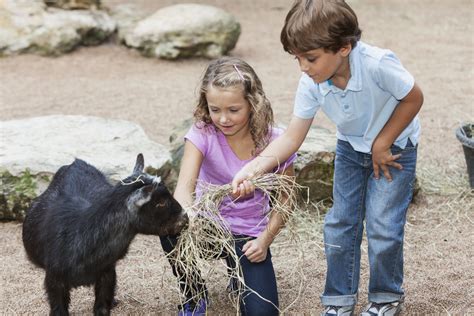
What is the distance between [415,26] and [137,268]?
28.9 feet

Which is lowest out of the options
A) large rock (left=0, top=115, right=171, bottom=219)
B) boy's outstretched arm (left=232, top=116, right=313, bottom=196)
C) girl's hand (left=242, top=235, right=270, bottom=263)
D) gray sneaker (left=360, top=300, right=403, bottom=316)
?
large rock (left=0, top=115, right=171, bottom=219)

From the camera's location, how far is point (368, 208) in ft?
13.1

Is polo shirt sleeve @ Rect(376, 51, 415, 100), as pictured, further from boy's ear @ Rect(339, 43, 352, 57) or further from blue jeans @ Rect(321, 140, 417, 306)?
blue jeans @ Rect(321, 140, 417, 306)

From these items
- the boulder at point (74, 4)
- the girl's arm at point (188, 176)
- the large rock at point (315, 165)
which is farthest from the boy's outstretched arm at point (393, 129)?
the boulder at point (74, 4)

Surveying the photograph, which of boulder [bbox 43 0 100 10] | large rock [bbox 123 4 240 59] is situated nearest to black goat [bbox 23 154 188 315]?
large rock [bbox 123 4 240 59]

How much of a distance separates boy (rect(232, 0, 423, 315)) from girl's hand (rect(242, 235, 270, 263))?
34cm

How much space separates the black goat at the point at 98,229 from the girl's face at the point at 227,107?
46 centimetres

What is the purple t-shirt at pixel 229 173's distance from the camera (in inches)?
165

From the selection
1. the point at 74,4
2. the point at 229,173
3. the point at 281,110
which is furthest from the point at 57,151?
the point at 74,4

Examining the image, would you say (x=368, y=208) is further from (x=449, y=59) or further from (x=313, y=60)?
(x=449, y=59)

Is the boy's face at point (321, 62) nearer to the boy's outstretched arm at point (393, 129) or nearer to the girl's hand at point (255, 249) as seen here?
the boy's outstretched arm at point (393, 129)

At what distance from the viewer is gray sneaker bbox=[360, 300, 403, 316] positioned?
4141mm

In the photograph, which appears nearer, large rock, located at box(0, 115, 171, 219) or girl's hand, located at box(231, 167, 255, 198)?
girl's hand, located at box(231, 167, 255, 198)

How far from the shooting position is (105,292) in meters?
4.10
